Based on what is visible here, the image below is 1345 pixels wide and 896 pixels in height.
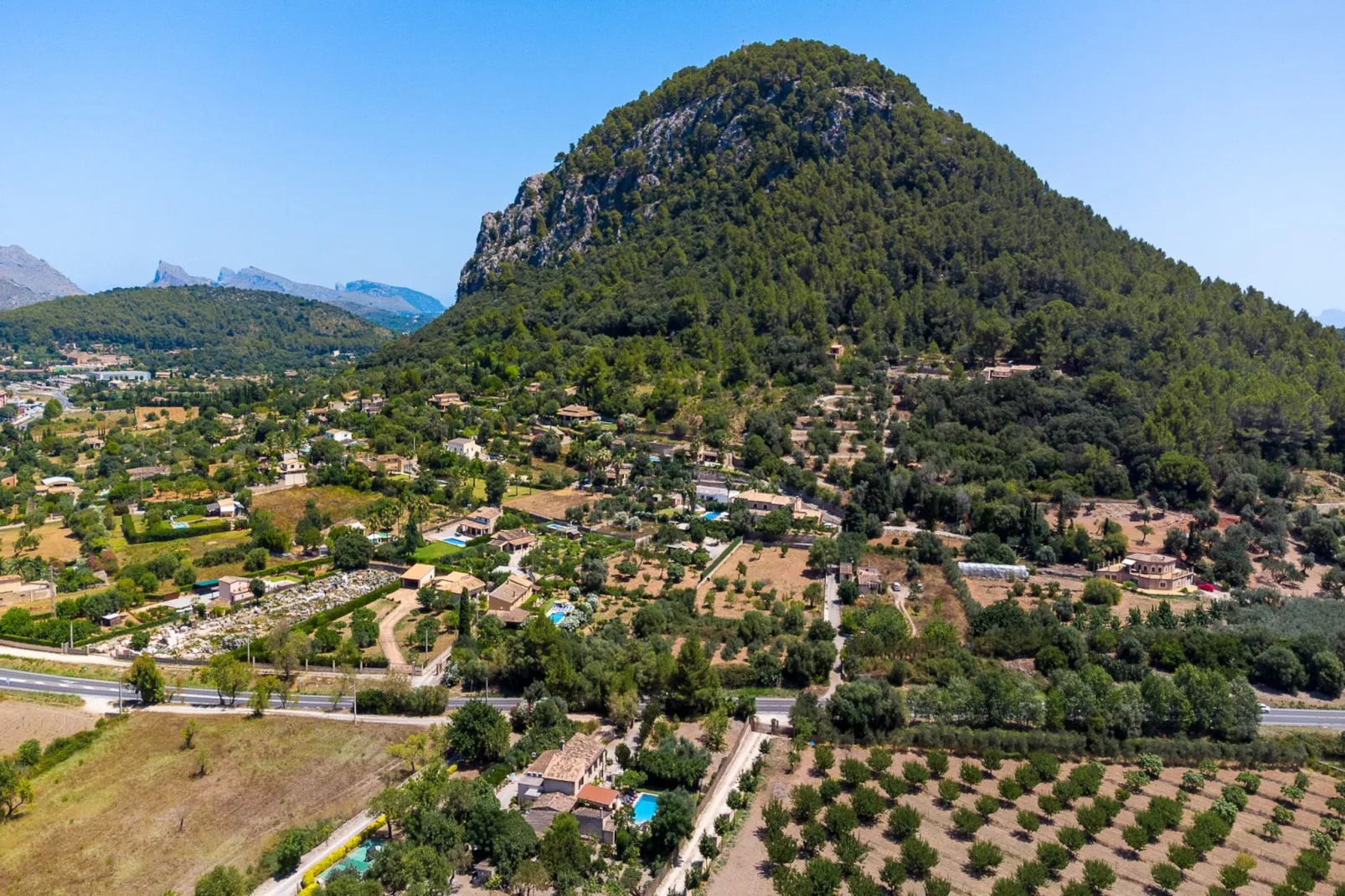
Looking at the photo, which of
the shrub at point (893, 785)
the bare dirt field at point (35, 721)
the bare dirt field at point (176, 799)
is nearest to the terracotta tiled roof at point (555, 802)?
the bare dirt field at point (176, 799)

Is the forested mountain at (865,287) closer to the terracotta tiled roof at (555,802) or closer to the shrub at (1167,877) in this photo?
the shrub at (1167,877)

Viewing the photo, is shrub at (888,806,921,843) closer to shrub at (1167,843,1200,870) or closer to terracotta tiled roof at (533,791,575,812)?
shrub at (1167,843,1200,870)

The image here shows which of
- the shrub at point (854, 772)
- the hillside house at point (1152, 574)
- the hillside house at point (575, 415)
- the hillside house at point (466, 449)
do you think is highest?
the hillside house at point (575, 415)

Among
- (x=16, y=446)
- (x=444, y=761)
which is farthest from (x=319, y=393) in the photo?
(x=444, y=761)

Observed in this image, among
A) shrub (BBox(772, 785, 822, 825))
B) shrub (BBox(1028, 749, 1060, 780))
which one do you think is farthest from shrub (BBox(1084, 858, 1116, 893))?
shrub (BBox(772, 785, 822, 825))

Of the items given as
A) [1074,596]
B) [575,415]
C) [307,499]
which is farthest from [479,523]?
[1074,596]

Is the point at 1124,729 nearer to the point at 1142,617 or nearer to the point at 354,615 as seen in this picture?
the point at 1142,617
